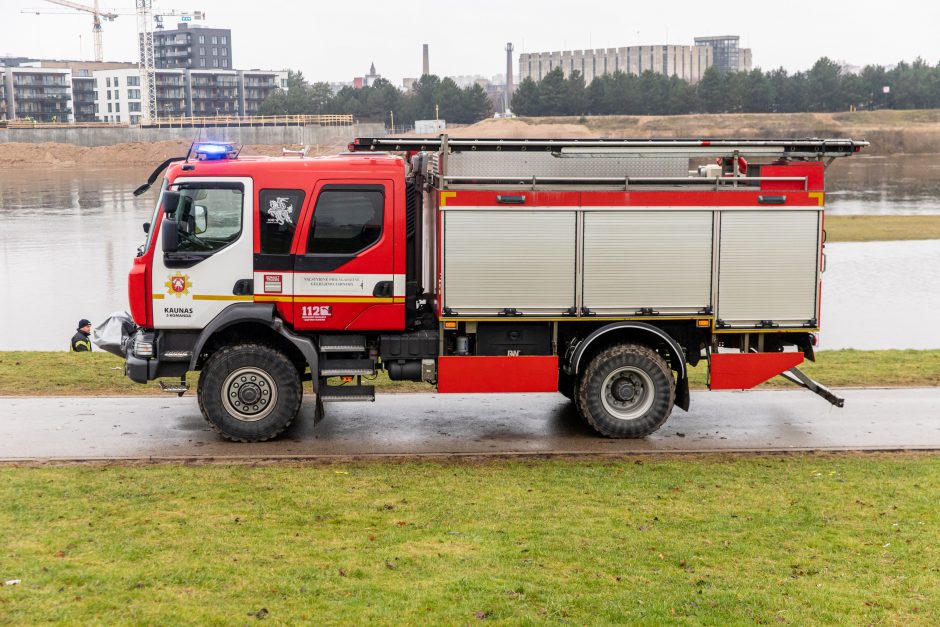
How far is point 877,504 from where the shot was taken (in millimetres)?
9906

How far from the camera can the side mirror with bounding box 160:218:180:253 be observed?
11914 mm

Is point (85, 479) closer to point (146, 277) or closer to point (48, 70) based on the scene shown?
point (146, 277)

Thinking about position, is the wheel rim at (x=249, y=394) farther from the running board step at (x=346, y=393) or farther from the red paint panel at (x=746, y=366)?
the red paint panel at (x=746, y=366)

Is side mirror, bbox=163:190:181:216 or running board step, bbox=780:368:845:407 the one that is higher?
side mirror, bbox=163:190:181:216

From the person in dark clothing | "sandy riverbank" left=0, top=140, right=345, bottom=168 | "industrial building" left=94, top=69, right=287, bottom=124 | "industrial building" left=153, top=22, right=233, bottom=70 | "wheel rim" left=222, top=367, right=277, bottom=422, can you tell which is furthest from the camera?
"industrial building" left=153, top=22, right=233, bottom=70

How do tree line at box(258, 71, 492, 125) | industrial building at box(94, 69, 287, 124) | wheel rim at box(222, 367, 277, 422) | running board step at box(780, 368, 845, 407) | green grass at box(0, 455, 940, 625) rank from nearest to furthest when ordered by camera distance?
green grass at box(0, 455, 940, 625)
wheel rim at box(222, 367, 277, 422)
running board step at box(780, 368, 845, 407)
tree line at box(258, 71, 492, 125)
industrial building at box(94, 69, 287, 124)

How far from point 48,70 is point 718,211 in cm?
16909

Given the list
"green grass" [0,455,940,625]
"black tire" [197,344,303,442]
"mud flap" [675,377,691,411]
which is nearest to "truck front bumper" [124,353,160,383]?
"black tire" [197,344,303,442]

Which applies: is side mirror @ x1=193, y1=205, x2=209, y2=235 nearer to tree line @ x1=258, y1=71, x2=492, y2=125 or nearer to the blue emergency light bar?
the blue emergency light bar

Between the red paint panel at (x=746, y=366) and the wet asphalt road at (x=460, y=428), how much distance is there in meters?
0.69

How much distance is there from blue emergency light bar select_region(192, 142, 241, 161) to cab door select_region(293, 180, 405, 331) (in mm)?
1321

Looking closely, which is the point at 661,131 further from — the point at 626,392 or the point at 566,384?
the point at 626,392

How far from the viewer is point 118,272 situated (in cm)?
3241

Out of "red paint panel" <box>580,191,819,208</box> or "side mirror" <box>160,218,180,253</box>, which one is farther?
"red paint panel" <box>580,191,819,208</box>
